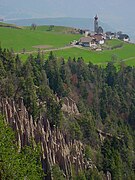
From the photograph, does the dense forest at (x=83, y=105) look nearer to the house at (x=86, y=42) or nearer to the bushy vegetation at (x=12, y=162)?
the bushy vegetation at (x=12, y=162)

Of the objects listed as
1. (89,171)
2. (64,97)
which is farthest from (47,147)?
(64,97)

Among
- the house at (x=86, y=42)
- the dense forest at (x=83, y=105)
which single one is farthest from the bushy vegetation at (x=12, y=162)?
the house at (x=86, y=42)

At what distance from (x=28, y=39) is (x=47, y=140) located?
77.1 meters

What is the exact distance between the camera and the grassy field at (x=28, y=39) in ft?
345

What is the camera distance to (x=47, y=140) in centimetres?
4094

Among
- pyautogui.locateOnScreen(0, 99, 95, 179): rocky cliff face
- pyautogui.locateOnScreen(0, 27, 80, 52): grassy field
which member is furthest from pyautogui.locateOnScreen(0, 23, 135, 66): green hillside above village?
pyautogui.locateOnScreen(0, 99, 95, 179): rocky cliff face

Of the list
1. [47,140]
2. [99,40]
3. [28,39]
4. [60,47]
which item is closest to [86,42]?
[99,40]

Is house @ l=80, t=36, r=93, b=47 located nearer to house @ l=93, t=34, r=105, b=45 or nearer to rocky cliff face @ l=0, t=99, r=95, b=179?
house @ l=93, t=34, r=105, b=45

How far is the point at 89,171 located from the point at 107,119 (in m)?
19.4

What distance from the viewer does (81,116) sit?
5350 cm

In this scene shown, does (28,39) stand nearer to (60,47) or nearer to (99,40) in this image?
(60,47)

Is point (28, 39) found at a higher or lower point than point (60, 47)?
higher

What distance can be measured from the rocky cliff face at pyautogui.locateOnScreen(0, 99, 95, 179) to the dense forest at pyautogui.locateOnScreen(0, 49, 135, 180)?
125cm

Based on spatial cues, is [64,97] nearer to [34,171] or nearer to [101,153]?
[101,153]
